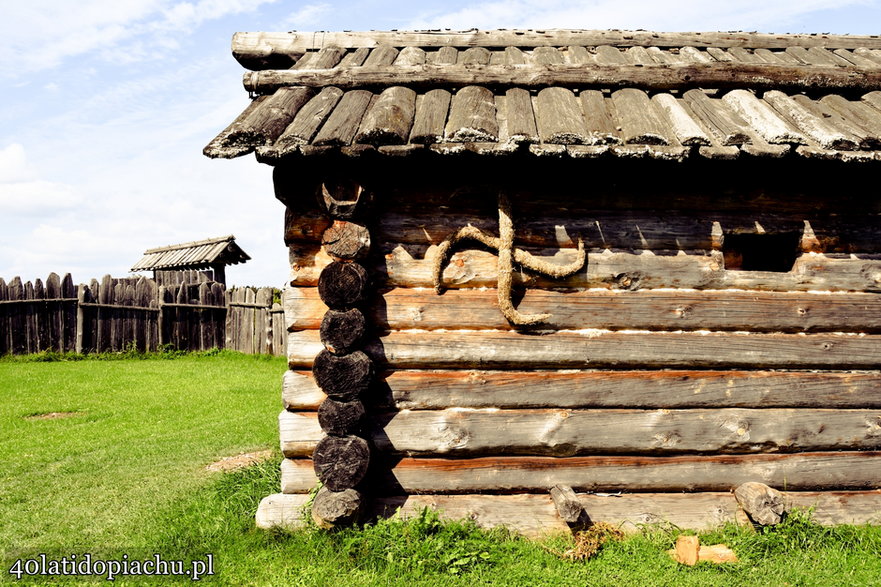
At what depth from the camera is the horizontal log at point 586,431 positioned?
491cm

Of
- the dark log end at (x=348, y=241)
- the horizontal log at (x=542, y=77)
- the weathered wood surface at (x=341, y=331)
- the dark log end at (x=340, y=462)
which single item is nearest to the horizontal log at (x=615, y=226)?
the dark log end at (x=348, y=241)

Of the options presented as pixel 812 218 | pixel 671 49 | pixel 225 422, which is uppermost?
pixel 671 49

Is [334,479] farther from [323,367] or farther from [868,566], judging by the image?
[868,566]

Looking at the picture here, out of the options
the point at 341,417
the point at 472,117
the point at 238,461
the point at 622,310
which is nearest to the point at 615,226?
the point at 622,310

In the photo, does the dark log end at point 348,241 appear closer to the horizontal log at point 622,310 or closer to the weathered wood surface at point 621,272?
the weathered wood surface at point 621,272

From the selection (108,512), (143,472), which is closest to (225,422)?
(143,472)

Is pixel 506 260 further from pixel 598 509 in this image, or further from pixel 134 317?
pixel 134 317

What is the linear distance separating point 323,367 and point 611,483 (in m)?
2.34

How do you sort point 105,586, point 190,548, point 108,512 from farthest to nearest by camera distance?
point 108,512 < point 190,548 < point 105,586

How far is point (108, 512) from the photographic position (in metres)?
5.89

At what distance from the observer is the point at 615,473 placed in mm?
5012

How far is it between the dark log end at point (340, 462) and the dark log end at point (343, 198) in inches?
62.5

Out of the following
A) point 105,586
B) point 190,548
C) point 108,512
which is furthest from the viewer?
point 108,512

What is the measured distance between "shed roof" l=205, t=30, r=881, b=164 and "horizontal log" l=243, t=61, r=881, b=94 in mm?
11
